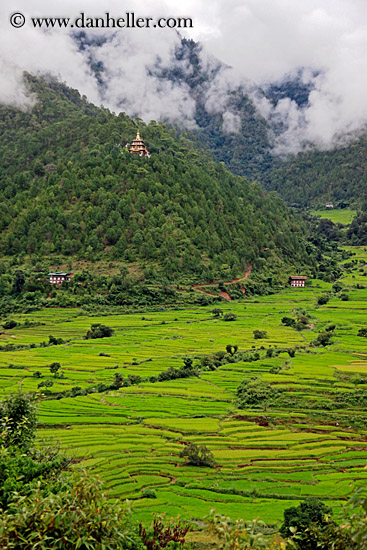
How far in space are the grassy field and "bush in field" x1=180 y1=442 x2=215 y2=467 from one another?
506 ft

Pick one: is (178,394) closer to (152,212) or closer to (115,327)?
(115,327)

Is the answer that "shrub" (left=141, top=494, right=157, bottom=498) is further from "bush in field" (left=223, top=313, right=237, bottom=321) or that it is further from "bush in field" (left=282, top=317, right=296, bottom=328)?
"bush in field" (left=223, top=313, right=237, bottom=321)

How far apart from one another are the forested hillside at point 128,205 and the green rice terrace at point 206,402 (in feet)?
81.0

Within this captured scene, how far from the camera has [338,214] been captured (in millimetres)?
188375

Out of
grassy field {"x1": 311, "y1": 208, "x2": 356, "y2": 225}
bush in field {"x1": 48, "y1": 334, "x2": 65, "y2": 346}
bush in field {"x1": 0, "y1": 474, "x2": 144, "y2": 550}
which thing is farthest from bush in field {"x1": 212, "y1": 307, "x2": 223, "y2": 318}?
grassy field {"x1": 311, "y1": 208, "x2": 356, "y2": 225}

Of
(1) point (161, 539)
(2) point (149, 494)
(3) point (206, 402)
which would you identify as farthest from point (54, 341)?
(1) point (161, 539)

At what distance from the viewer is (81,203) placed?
364 feet

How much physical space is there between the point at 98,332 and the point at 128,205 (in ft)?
150

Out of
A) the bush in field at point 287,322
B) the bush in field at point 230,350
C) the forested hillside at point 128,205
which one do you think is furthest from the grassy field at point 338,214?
the bush in field at point 230,350

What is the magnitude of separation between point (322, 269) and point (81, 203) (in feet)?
192

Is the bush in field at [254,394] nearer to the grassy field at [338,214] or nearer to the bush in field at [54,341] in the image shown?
the bush in field at [54,341]

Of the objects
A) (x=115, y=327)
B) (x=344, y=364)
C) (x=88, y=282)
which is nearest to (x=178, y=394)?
(x=344, y=364)

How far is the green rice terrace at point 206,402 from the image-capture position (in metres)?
30.6

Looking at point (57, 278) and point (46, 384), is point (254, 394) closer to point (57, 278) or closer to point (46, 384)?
point (46, 384)
